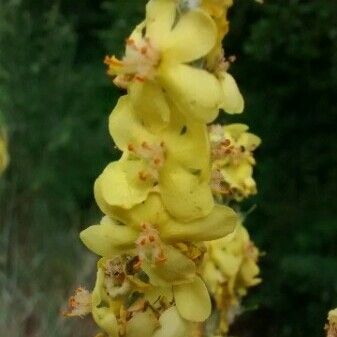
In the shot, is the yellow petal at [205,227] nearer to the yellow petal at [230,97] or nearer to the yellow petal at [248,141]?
the yellow petal at [230,97]

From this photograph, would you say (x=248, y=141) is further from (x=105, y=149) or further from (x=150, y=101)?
(x=105, y=149)

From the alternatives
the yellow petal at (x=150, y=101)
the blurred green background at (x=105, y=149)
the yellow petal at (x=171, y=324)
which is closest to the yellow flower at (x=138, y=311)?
the yellow petal at (x=171, y=324)

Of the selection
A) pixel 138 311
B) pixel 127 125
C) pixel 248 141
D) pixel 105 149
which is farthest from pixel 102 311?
pixel 105 149

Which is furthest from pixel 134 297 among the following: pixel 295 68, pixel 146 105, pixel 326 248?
pixel 295 68

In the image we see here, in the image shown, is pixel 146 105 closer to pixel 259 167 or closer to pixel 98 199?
pixel 98 199

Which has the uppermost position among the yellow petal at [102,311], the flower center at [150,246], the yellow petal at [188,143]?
the yellow petal at [188,143]
